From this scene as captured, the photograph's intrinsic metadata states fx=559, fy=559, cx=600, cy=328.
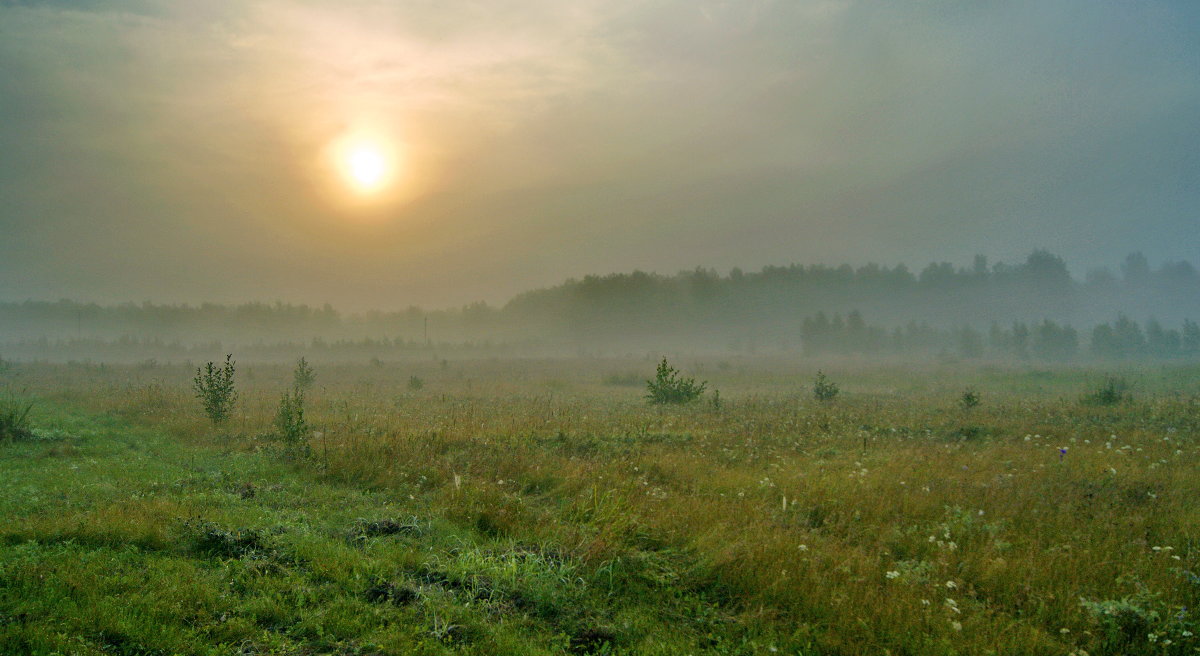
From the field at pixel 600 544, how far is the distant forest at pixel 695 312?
94089 mm

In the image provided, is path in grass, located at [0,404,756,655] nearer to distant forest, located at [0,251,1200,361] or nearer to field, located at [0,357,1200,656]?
field, located at [0,357,1200,656]

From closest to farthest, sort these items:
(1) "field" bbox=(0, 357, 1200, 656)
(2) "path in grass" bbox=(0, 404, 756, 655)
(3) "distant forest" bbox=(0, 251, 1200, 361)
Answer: (2) "path in grass" bbox=(0, 404, 756, 655) → (1) "field" bbox=(0, 357, 1200, 656) → (3) "distant forest" bbox=(0, 251, 1200, 361)

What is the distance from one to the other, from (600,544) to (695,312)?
511 feet

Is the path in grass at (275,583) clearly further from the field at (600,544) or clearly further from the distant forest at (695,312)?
the distant forest at (695,312)

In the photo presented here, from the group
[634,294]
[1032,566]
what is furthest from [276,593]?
[634,294]

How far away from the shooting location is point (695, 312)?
15975cm

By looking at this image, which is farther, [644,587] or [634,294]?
[634,294]

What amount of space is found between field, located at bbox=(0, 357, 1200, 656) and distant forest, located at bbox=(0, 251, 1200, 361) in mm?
94089

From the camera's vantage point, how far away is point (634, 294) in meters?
165

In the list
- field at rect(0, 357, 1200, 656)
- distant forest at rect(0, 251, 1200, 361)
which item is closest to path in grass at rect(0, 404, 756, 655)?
field at rect(0, 357, 1200, 656)

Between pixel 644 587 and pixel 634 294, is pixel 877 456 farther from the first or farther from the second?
pixel 634 294

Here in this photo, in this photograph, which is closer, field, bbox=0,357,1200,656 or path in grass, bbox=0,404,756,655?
path in grass, bbox=0,404,756,655

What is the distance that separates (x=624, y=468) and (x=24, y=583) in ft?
25.8

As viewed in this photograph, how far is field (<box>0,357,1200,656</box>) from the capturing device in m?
4.80
